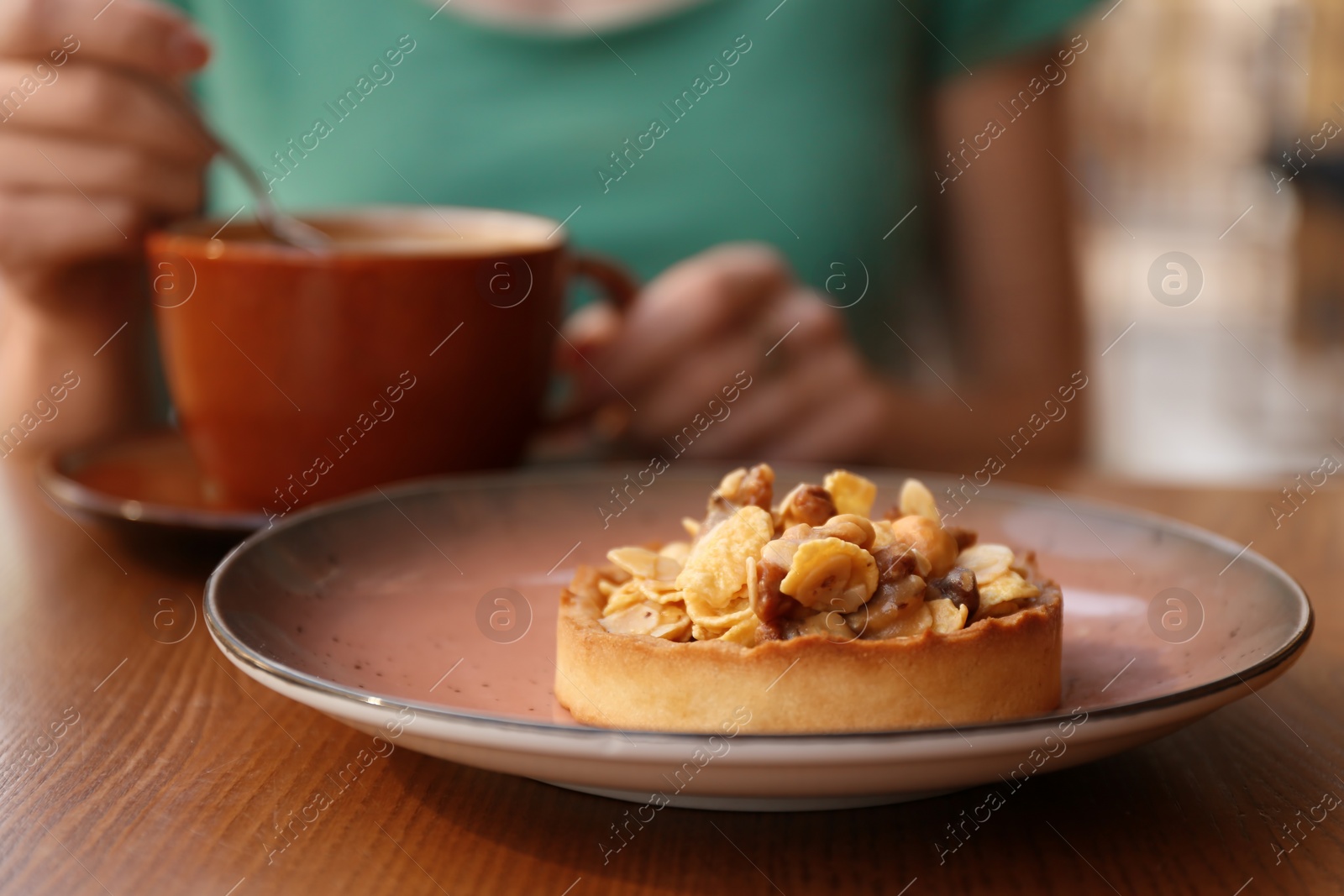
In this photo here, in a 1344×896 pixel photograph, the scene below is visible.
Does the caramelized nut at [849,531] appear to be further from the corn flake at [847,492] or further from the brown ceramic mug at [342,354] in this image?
the brown ceramic mug at [342,354]

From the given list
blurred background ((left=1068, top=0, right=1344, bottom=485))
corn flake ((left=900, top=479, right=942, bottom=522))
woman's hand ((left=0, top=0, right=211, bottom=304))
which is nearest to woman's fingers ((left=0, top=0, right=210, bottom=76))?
woman's hand ((left=0, top=0, right=211, bottom=304))

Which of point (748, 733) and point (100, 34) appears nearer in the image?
point (748, 733)

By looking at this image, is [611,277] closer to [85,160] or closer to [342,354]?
[342,354]

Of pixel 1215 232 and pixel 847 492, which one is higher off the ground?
pixel 847 492

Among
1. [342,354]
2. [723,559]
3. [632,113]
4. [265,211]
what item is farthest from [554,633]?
[632,113]

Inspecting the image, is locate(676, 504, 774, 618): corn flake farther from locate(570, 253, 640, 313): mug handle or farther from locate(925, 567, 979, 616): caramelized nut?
locate(570, 253, 640, 313): mug handle

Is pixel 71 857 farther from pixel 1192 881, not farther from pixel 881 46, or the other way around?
pixel 881 46

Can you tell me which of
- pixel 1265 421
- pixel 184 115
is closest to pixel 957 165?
pixel 184 115
